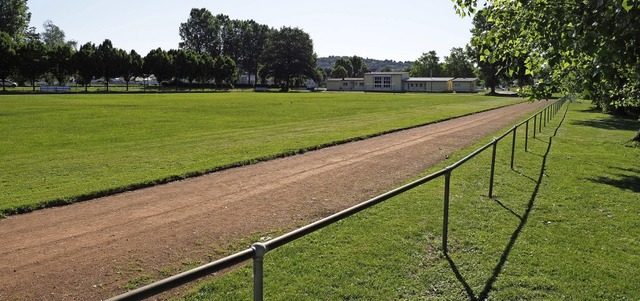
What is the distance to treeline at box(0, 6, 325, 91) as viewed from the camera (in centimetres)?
7481

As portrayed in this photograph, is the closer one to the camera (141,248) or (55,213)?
(141,248)

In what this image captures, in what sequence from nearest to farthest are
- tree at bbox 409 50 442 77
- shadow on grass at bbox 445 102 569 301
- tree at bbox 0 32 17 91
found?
1. shadow on grass at bbox 445 102 569 301
2. tree at bbox 0 32 17 91
3. tree at bbox 409 50 442 77

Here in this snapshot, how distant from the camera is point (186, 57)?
322 feet

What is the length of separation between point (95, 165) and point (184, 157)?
7.89 ft

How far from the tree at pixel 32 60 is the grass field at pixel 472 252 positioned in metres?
79.8

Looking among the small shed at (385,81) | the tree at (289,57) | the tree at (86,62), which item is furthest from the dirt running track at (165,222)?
the small shed at (385,81)

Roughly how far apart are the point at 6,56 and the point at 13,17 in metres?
29.8

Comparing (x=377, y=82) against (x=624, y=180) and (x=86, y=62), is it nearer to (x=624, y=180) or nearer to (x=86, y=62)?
(x=86, y=62)

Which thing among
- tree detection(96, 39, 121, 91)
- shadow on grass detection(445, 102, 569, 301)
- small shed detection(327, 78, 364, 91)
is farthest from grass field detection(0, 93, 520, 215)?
small shed detection(327, 78, 364, 91)

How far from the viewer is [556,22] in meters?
6.04

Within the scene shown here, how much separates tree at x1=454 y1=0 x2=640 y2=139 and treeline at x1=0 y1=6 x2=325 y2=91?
Result: 265 feet

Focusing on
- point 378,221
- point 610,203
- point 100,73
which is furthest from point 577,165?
point 100,73

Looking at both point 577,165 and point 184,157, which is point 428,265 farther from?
point 577,165

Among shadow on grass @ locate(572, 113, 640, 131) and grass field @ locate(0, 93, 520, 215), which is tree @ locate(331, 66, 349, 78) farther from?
grass field @ locate(0, 93, 520, 215)
